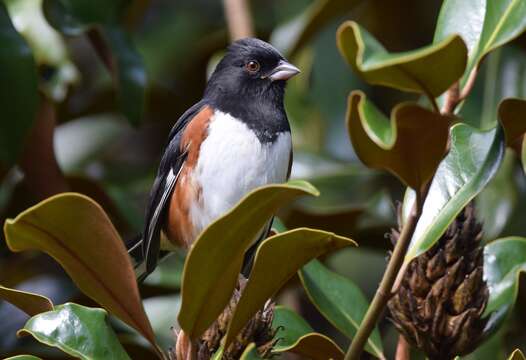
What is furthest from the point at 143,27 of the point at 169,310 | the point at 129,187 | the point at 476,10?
the point at 476,10

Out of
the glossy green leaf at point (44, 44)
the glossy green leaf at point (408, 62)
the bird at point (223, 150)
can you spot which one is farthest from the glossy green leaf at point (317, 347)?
the glossy green leaf at point (44, 44)

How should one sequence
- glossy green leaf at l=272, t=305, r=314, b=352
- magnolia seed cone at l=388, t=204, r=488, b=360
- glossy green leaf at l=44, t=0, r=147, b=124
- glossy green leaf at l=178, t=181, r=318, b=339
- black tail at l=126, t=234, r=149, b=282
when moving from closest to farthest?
glossy green leaf at l=178, t=181, r=318, b=339, magnolia seed cone at l=388, t=204, r=488, b=360, glossy green leaf at l=272, t=305, r=314, b=352, glossy green leaf at l=44, t=0, r=147, b=124, black tail at l=126, t=234, r=149, b=282

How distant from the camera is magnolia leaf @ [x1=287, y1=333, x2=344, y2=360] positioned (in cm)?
160

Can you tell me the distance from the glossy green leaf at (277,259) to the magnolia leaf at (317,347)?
0.23m

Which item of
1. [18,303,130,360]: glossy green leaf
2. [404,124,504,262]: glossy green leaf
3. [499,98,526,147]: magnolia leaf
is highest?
[499,98,526,147]: magnolia leaf

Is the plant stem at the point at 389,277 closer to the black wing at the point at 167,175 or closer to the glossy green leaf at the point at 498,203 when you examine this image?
the black wing at the point at 167,175

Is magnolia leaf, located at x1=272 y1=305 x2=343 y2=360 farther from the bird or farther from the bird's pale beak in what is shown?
the bird's pale beak

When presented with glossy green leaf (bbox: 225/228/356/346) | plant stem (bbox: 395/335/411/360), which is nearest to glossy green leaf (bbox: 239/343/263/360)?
glossy green leaf (bbox: 225/228/356/346)

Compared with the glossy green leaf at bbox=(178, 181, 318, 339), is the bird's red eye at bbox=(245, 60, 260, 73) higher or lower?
lower

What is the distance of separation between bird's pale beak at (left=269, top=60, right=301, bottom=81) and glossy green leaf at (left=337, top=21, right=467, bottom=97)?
1429mm

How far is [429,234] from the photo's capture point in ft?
4.66

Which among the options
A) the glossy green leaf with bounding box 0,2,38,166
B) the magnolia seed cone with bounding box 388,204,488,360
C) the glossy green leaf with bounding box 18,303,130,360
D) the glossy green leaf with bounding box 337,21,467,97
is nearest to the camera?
the glossy green leaf with bounding box 337,21,467,97

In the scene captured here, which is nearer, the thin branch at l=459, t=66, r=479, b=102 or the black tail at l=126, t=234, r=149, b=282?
the thin branch at l=459, t=66, r=479, b=102

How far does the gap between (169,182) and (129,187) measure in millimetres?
523
